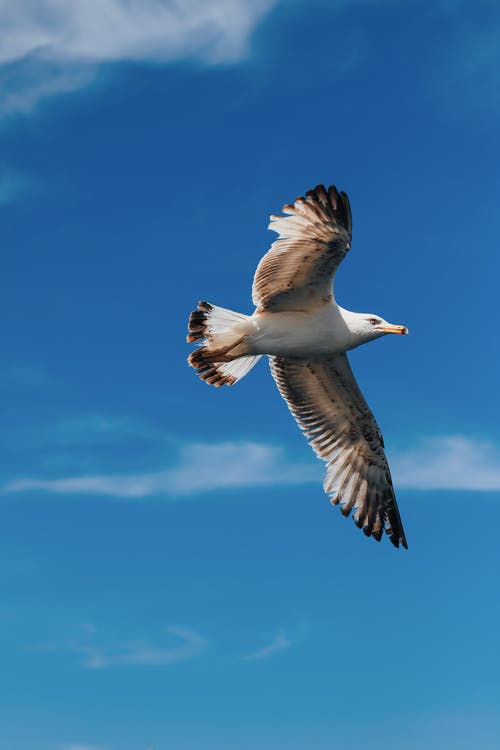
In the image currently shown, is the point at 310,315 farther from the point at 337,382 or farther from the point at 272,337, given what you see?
the point at 337,382

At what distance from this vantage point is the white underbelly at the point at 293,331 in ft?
61.2

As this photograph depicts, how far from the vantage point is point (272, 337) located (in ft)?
61.4

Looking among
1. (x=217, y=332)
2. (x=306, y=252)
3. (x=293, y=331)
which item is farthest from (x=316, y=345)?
(x=306, y=252)

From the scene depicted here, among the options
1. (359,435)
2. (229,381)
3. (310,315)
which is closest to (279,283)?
(310,315)

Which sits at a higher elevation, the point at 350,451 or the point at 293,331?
the point at 293,331

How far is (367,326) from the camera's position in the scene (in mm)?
18875

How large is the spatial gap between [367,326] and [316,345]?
95 cm

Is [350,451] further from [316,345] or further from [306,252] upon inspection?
[306,252]

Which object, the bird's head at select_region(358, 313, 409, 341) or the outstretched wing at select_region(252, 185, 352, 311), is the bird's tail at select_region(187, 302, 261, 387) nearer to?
the outstretched wing at select_region(252, 185, 352, 311)

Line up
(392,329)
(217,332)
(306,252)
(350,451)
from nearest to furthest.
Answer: (306,252), (217,332), (392,329), (350,451)

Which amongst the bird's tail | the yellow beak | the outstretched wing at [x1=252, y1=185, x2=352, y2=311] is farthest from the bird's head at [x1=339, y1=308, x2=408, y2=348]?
the bird's tail

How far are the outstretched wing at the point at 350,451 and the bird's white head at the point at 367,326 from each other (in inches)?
82.6

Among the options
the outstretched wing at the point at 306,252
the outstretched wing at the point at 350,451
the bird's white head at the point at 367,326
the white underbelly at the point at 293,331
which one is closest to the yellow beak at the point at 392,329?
the bird's white head at the point at 367,326

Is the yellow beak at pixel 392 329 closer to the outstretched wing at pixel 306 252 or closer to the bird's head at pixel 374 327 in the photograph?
the bird's head at pixel 374 327
